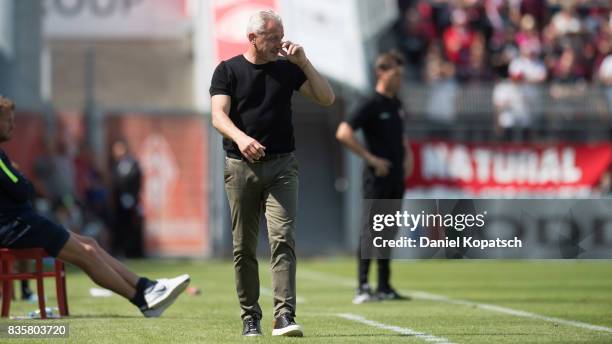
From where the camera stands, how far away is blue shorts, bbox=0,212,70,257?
966 cm

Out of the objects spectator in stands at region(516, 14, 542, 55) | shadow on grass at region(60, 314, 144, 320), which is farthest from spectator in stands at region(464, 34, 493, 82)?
shadow on grass at region(60, 314, 144, 320)

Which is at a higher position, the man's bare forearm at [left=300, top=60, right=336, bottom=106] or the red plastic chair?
the man's bare forearm at [left=300, top=60, right=336, bottom=106]

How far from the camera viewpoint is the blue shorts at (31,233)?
9.66 metres

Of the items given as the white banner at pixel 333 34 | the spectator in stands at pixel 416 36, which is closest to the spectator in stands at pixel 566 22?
the spectator in stands at pixel 416 36

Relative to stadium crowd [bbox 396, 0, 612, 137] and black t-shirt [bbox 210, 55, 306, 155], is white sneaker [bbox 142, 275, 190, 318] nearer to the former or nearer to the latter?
black t-shirt [bbox 210, 55, 306, 155]

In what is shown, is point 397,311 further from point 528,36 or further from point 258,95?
point 528,36

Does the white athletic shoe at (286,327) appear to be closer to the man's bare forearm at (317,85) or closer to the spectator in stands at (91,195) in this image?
the man's bare forearm at (317,85)

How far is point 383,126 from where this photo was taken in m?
13.6

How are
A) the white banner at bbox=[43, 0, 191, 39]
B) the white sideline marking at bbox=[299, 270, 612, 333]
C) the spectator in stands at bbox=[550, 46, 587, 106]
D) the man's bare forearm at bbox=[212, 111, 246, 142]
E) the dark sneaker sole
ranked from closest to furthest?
the man's bare forearm at bbox=[212, 111, 246, 142] < the dark sneaker sole < the white sideline marking at bbox=[299, 270, 612, 333] < the white banner at bbox=[43, 0, 191, 39] < the spectator in stands at bbox=[550, 46, 587, 106]

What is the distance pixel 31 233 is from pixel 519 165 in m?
18.6

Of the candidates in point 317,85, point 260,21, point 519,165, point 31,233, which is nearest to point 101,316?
point 31,233

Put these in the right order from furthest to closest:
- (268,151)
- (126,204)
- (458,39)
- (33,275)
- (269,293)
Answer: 1. (458,39)
2. (126,204)
3. (269,293)
4. (33,275)
5. (268,151)

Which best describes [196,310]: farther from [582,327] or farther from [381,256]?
[582,327]

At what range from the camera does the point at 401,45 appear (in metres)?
30.6
